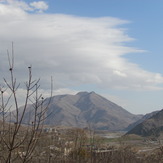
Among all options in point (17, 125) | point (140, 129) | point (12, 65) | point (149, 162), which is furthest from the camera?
point (140, 129)

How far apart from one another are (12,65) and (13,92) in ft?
1.36

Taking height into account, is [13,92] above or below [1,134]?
above

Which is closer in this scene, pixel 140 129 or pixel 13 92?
pixel 13 92

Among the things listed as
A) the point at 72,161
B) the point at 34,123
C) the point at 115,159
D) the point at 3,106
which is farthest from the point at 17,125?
the point at 115,159

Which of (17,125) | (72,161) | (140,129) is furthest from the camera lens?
(140,129)

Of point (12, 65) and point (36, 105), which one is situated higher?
point (12, 65)

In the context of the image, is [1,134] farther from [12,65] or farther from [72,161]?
[72,161]

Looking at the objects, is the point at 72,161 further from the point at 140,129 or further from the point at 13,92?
the point at 140,129

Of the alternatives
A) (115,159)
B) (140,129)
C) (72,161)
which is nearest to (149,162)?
(115,159)

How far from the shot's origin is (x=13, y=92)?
4500mm

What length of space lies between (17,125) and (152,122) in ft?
437

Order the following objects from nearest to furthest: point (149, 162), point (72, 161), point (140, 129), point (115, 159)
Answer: point (72, 161) → point (115, 159) → point (149, 162) → point (140, 129)

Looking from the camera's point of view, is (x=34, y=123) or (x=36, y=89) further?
(x=36, y=89)

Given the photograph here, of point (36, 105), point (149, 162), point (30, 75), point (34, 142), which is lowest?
point (149, 162)
